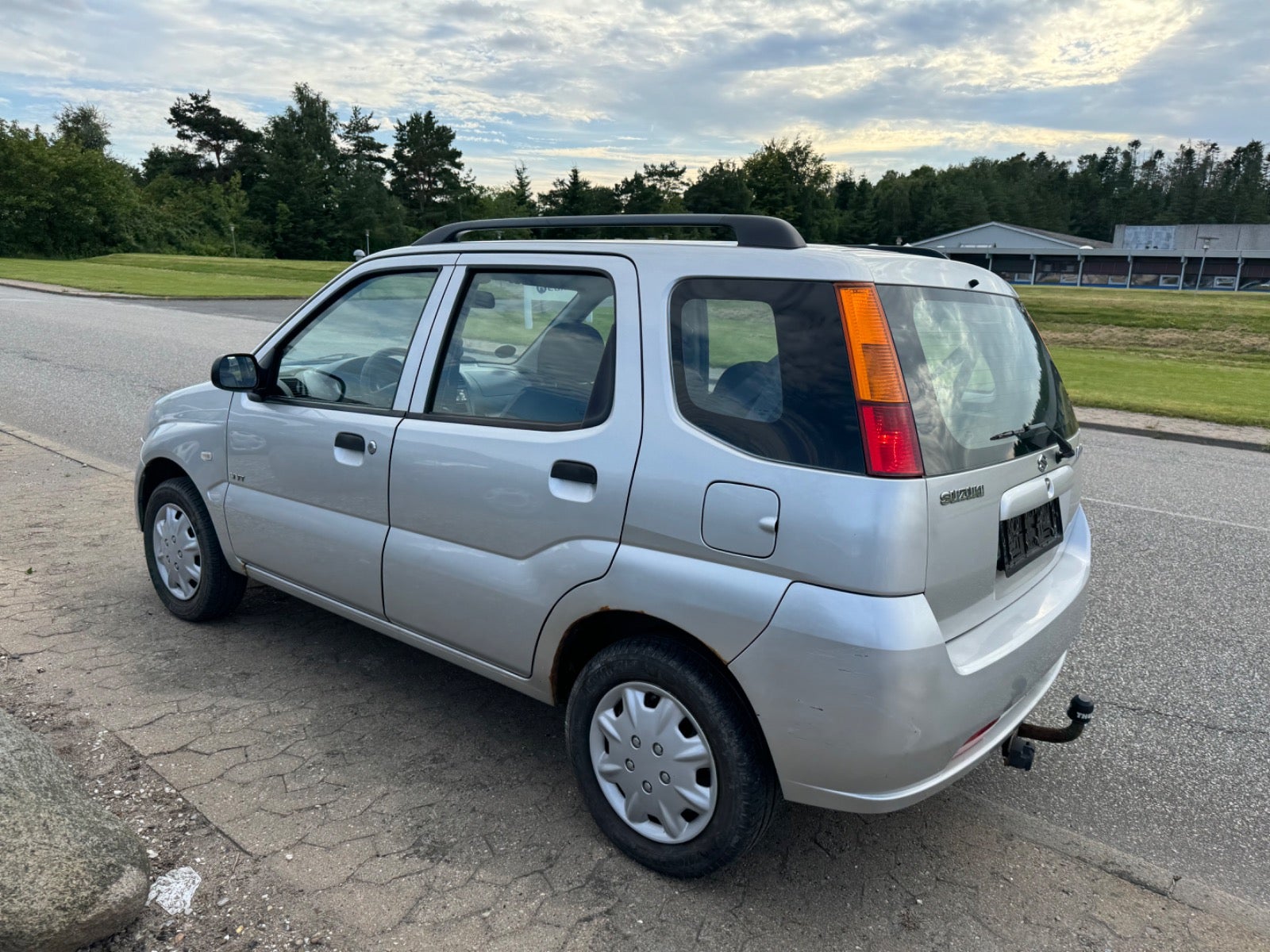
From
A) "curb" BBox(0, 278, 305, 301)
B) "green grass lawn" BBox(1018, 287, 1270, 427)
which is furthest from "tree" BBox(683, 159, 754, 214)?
"curb" BBox(0, 278, 305, 301)

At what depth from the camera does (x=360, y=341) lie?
12.3 ft

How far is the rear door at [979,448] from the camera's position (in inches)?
92.3

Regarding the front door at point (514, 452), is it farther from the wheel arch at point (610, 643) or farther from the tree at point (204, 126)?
the tree at point (204, 126)

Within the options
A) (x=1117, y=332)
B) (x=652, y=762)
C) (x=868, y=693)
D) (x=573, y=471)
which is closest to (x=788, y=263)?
(x=573, y=471)

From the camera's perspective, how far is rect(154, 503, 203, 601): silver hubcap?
4285mm

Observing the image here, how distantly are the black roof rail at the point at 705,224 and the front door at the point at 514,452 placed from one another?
15 cm

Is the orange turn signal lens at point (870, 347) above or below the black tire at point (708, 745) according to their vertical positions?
above

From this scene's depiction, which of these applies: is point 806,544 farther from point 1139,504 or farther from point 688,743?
point 1139,504

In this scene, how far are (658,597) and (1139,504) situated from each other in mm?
6398

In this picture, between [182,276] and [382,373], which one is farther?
[182,276]

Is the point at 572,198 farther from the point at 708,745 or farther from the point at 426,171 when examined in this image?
the point at 708,745

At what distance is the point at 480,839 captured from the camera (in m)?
2.85

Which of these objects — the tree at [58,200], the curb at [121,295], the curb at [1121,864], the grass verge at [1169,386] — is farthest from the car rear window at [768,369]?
the tree at [58,200]

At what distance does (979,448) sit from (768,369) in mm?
631
